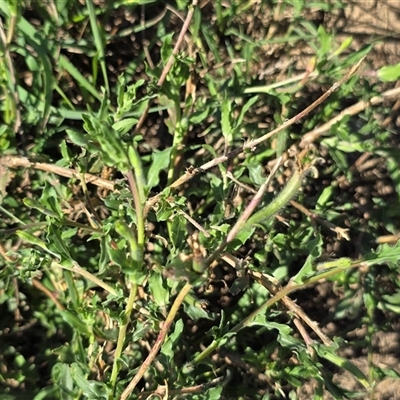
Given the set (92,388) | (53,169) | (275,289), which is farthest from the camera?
(53,169)

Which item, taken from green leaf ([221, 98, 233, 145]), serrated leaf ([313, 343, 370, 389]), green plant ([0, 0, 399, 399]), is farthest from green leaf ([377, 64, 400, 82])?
serrated leaf ([313, 343, 370, 389])

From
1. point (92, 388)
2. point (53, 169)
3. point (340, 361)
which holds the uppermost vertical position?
point (53, 169)

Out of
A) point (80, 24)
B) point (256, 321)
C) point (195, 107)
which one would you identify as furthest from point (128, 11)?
point (256, 321)

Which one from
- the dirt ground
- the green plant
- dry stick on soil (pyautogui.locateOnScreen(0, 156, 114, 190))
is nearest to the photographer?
the green plant

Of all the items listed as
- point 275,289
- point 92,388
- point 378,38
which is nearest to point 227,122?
point 275,289

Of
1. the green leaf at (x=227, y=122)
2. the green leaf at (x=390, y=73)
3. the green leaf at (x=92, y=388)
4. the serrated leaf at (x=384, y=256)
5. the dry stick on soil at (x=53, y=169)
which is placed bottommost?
the green leaf at (x=92, y=388)

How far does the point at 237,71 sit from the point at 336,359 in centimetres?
103

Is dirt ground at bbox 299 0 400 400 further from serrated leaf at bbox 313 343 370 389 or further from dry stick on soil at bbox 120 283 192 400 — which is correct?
dry stick on soil at bbox 120 283 192 400

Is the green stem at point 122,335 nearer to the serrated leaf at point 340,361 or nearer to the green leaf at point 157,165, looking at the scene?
the green leaf at point 157,165

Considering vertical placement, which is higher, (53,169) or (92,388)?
(53,169)

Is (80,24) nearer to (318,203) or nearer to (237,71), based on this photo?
(237,71)

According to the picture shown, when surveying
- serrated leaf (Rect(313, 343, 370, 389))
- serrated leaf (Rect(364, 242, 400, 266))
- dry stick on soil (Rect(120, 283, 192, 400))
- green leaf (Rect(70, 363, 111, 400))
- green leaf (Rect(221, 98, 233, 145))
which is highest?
green leaf (Rect(221, 98, 233, 145))

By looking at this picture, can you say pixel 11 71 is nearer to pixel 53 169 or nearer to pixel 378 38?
pixel 53 169

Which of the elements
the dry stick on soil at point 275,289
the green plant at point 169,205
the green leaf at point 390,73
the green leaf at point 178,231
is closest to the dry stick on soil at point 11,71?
the green plant at point 169,205
